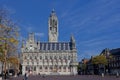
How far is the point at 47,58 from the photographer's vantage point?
144750 mm

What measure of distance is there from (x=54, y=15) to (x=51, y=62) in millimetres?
37749

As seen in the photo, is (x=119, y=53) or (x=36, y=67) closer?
(x=119, y=53)

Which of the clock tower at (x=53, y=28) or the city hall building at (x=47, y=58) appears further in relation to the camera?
the clock tower at (x=53, y=28)

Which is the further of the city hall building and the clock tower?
the clock tower

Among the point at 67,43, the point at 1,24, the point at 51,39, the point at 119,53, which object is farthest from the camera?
the point at 51,39

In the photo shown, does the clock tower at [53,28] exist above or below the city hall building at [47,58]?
above

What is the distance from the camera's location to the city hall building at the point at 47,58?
142625 millimetres

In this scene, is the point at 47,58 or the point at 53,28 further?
the point at 53,28

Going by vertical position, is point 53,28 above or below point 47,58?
above

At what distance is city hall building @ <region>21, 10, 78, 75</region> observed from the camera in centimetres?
14262

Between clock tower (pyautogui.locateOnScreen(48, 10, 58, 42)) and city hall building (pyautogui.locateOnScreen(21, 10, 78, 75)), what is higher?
clock tower (pyautogui.locateOnScreen(48, 10, 58, 42))

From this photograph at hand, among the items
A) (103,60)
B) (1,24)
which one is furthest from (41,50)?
(1,24)

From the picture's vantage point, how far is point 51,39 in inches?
6580

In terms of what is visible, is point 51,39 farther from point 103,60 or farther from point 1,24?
point 1,24
